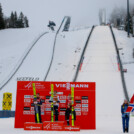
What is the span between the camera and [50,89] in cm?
1003

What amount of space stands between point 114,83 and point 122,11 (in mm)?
103827

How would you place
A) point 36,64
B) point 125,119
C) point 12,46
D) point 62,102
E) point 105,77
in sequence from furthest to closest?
point 12,46 → point 36,64 → point 105,77 → point 62,102 → point 125,119

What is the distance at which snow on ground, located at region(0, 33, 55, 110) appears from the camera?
20731 mm

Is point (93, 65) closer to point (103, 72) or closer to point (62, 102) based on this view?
point (103, 72)

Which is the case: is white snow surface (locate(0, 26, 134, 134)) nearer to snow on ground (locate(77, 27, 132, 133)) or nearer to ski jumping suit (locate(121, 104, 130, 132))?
snow on ground (locate(77, 27, 132, 133))

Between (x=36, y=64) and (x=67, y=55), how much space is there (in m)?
4.38

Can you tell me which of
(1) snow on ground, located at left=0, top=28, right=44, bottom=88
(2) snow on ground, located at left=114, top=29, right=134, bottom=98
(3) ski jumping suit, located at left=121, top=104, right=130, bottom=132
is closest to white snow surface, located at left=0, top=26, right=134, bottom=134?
(2) snow on ground, located at left=114, top=29, right=134, bottom=98

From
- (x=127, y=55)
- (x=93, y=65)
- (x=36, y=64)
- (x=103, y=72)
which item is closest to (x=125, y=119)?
(x=103, y=72)

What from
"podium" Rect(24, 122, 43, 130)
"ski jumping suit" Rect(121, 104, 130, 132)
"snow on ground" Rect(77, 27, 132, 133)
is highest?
"snow on ground" Rect(77, 27, 132, 133)

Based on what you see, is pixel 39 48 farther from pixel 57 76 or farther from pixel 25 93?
pixel 25 93

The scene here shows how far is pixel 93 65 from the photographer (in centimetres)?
2442

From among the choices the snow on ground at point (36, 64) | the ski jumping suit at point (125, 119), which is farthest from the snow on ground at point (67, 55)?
the ski jumping suit at point (125, 119)

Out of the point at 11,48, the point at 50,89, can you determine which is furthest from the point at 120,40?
the point at 50,89

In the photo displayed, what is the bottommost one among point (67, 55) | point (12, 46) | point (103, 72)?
point (103, 72)
